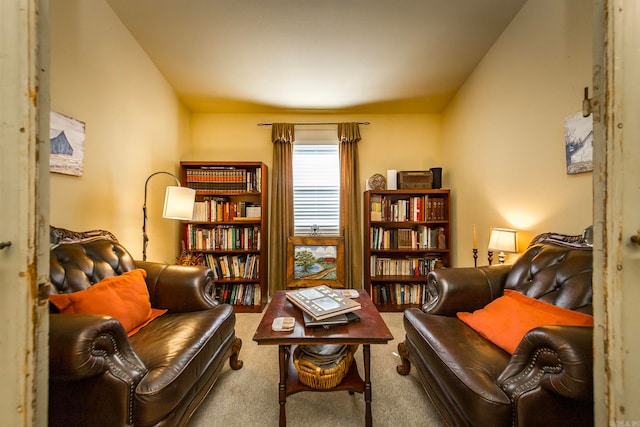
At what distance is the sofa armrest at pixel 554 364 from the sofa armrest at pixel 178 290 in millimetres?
1668

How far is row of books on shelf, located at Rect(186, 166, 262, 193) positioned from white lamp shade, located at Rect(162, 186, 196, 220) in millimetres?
825

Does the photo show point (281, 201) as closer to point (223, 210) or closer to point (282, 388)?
point (223, 210)

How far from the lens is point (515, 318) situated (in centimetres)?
125

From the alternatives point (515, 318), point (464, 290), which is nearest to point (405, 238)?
point (464, 290)

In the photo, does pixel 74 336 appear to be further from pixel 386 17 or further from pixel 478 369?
pixel 386 17

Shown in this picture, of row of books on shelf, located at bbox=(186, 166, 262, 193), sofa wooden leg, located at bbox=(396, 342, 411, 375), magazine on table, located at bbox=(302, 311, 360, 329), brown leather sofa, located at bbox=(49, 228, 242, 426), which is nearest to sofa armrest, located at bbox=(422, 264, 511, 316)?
sofa wooden leg, located at bbox=(396, 342, 411, 375)

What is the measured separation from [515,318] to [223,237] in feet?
9.02

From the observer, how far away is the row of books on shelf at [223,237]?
2.92 metres

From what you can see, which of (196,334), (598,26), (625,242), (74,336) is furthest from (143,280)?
(598,26)

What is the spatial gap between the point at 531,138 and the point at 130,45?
3266 mm

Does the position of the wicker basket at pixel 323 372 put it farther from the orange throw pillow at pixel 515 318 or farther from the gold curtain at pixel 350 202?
the gold curtain at pixel 350 202

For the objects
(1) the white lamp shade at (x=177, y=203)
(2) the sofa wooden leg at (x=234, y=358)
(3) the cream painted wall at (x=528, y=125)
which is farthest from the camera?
(1) the white lamp shade at (x=177, y=203)

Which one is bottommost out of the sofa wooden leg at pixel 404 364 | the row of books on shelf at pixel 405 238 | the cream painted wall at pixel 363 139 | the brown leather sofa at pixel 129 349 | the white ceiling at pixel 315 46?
the sofa wooden leg at pixel 404 364

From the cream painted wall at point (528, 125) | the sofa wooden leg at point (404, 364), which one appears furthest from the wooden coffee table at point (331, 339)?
the cream painted wall at point (528, 125)
